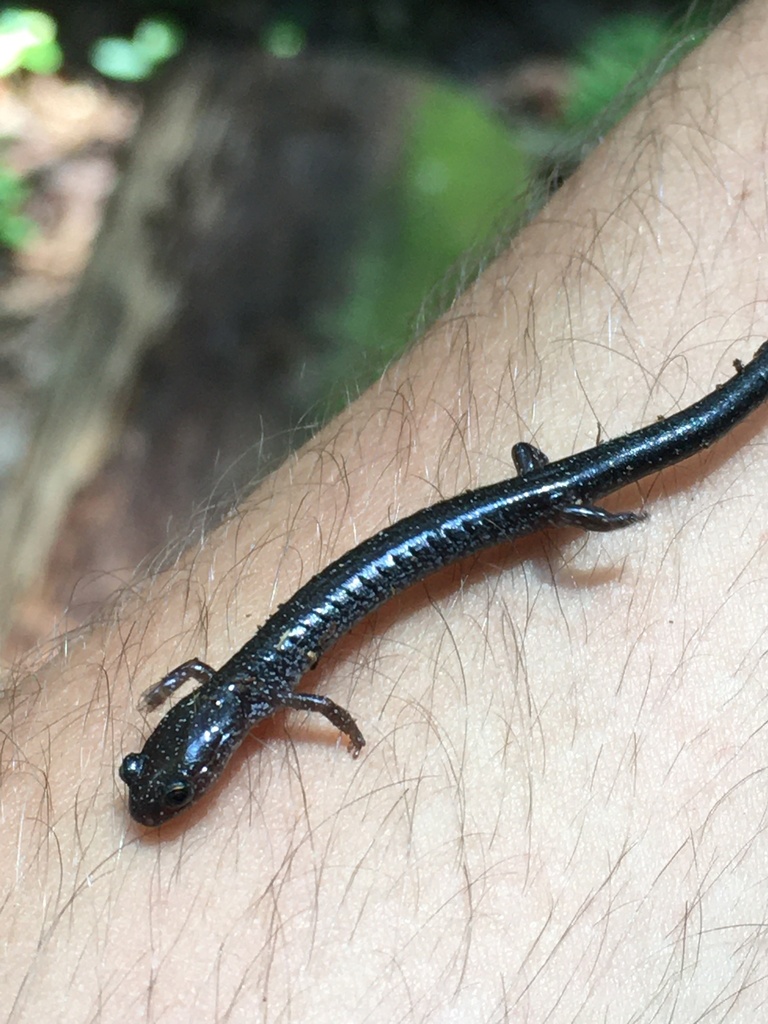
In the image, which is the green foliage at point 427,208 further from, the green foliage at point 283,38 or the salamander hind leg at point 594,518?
the salamander hind leg at point 594,518

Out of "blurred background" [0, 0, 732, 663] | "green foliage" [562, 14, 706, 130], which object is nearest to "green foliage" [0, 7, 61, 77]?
"blurred background" [0, 0, 732, 663]

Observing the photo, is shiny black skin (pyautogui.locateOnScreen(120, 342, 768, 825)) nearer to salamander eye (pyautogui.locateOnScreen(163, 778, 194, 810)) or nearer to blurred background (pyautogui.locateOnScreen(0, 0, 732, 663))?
salamander eye (pyautogui.locateOnScreen(163, 778, 194, 810))

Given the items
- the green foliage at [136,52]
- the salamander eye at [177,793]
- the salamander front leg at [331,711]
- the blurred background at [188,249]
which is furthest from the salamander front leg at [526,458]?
the green foliage at [136,52]

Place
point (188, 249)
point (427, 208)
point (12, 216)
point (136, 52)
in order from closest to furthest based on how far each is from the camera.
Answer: point (188, 249) → point (427, 208) → point (12, 216) → point (136, 52)

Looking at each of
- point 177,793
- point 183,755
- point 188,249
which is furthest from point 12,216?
point 177,793

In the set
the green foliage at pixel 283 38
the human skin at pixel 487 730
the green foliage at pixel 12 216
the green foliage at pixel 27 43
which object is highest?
the green foliage at pixel 27 43

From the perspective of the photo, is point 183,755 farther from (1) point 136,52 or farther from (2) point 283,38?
(2) point 283,38
